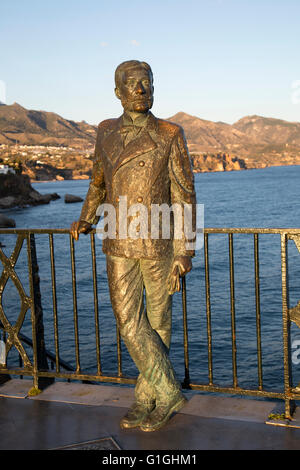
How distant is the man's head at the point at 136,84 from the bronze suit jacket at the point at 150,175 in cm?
13

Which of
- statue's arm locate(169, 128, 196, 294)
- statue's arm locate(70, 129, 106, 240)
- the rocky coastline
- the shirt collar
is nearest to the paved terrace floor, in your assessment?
statue's arm locate(169, 128, 196, 294)

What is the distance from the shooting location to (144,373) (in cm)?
386

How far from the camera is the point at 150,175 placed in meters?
3.74

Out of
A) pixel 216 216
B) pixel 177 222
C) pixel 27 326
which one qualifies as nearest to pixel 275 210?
pixel 216 216

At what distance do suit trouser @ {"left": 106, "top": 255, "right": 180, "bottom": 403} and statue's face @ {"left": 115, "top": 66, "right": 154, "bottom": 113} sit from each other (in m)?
1.06

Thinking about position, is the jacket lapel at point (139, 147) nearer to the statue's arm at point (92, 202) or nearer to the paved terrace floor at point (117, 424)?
the statue's arm at point (92, 202)

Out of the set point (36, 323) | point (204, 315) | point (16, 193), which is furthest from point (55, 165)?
point (36, 323)

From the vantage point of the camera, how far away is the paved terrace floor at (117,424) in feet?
11.6

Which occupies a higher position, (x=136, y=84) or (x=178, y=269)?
(x=136, y=84)

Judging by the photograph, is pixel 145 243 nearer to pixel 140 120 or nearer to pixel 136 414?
pixel 140 120

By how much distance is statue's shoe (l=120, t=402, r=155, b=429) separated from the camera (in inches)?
148

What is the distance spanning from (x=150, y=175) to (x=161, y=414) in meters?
1.65

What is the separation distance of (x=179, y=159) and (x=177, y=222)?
0.44 metres

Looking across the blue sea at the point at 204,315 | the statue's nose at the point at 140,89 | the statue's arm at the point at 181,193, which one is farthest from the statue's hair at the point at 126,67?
the blue sea at the point at 204,315
